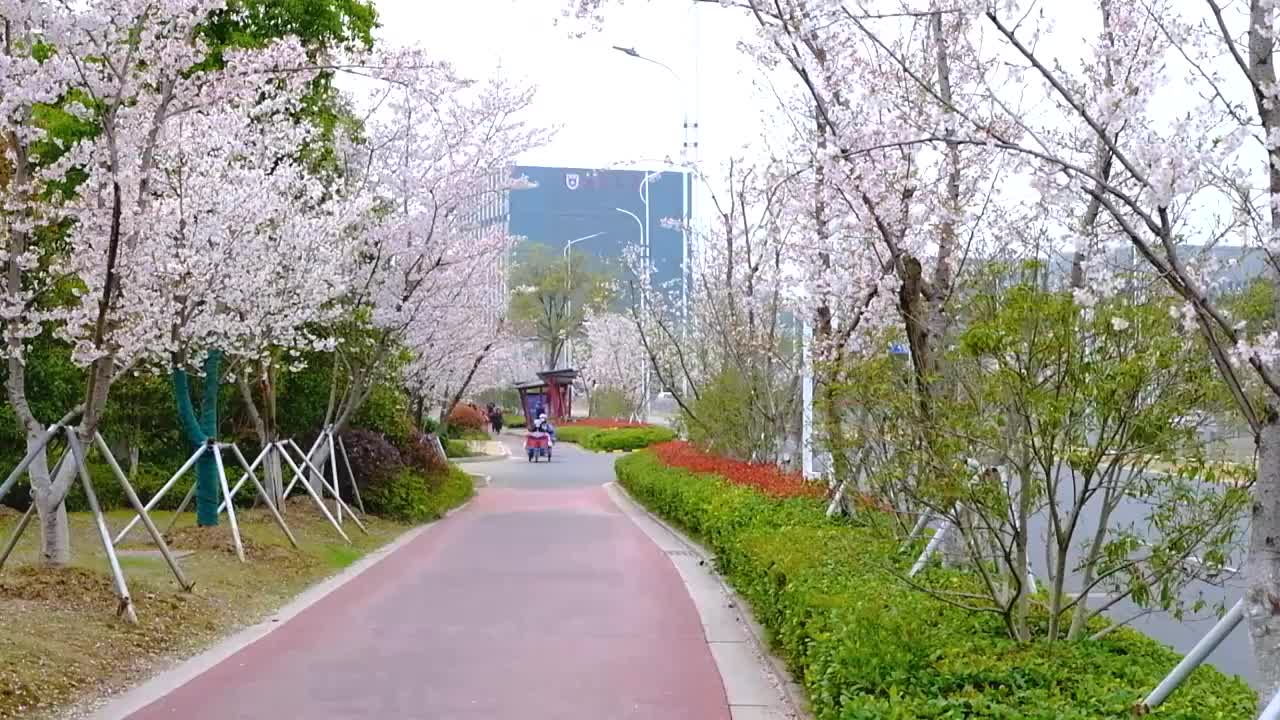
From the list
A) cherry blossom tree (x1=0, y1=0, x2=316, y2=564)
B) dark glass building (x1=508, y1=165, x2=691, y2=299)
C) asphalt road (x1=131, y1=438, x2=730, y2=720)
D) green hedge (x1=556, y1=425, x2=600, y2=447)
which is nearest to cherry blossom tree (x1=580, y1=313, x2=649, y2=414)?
green hedge (x1=556, y1=425, x2=600, y2=447)

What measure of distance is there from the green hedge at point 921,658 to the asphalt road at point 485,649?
32.4 inches

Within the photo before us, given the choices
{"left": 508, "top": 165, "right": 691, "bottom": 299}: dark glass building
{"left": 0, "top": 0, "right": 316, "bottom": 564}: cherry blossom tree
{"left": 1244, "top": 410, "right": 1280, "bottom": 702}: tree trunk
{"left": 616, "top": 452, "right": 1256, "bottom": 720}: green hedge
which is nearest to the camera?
{"left": 1244, "top": 410, "right": 1280, "bottom": 702}: tree trunk

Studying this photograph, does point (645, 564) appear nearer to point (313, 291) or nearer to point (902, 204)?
point (313, 291)

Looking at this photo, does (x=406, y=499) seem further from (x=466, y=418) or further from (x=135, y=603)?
(x=466, y=418)

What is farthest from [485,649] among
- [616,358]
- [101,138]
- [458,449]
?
[616,358]

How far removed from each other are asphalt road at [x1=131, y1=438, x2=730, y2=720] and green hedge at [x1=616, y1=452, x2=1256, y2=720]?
822 mm

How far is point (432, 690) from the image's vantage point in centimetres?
841

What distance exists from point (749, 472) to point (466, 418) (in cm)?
2858

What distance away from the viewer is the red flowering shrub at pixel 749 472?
50.1 ft

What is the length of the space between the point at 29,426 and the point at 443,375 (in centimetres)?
1650

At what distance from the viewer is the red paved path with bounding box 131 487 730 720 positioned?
26.2 ft

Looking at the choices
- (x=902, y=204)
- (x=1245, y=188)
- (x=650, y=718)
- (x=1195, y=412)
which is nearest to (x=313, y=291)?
(x=902, y=204)

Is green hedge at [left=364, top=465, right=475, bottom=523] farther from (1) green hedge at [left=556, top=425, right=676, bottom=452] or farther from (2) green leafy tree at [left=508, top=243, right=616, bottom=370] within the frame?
(2) green leafy tree at [left=508, top=243, right=616, bottom=370]

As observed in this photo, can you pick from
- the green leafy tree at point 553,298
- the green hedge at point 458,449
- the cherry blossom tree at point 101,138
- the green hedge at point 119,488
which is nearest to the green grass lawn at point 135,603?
the cherry blossom tree at point 101,138
